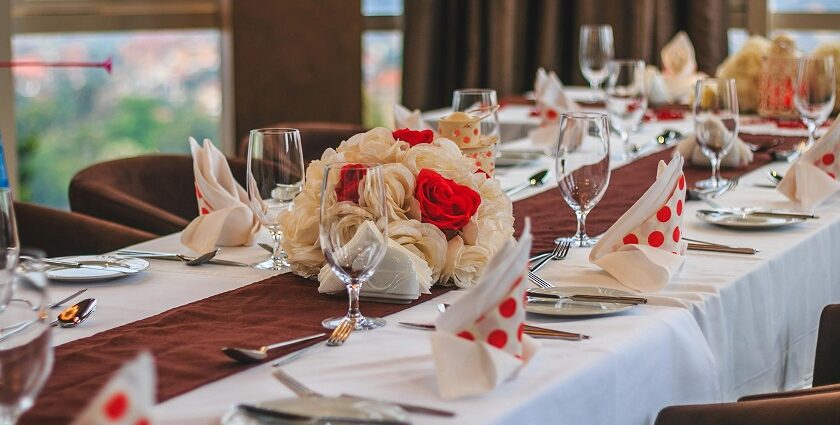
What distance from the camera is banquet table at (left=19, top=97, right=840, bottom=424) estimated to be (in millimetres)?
A: 1270

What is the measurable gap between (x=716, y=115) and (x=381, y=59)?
369 centimetres

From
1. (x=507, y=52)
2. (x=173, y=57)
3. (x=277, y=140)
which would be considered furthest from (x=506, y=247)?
(x=507, y=52)

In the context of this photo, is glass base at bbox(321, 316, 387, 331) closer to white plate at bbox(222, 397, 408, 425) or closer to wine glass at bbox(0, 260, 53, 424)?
white plate at bbox(222, 397, 408, 425)

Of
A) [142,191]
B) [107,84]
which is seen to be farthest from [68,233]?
[107,84]

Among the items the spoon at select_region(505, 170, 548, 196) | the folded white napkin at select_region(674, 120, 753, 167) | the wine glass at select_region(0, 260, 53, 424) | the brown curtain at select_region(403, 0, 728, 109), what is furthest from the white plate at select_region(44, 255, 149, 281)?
the brown curtain at select_region(403, 0, 728, 109)

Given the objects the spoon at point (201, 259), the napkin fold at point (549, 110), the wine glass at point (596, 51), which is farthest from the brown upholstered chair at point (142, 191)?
the wine glass at point (596, 51)

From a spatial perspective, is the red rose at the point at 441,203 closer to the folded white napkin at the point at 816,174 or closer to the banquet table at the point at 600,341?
the banquet table at the point at 600,341

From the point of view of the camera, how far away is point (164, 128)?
16.8ft

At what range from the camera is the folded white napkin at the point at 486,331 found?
124 cm

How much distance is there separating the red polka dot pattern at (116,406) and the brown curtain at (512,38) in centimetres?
471

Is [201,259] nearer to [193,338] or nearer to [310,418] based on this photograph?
[193,338]

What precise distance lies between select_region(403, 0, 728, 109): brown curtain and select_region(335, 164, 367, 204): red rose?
403 cm

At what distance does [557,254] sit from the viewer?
1935mm

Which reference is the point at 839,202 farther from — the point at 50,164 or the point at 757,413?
the point at 50,164
